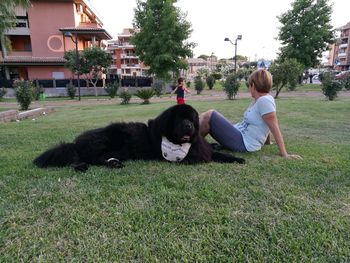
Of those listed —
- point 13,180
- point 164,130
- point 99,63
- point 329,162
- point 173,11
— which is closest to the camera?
point 13,180

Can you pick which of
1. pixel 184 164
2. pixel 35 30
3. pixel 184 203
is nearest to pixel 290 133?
pixel 184 164

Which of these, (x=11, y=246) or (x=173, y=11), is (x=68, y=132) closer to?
(x=11, y=246)

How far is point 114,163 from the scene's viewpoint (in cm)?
315

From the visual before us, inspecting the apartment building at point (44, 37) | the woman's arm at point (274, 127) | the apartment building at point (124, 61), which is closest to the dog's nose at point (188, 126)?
the woman's arm at point (274, 127)

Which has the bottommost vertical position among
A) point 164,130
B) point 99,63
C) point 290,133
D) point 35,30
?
point 290,133

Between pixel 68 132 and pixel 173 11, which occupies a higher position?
pixel 173 11

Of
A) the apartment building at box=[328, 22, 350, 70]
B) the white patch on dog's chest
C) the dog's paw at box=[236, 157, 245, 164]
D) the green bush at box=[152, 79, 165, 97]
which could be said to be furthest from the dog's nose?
the apartment building at box=[328, 22, 350, 70]

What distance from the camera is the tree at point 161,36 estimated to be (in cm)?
2789

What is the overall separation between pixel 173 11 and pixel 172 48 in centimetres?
376

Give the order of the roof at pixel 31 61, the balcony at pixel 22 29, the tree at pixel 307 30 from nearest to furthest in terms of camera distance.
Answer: the roof at pixel 31 61 → the balcony at pixel 22 29 → the tree at pixel 307 30

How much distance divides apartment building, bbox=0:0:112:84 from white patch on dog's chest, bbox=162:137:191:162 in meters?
28.5

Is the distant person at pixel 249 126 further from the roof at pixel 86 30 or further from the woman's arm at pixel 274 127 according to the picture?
the roof at pixel 86 30

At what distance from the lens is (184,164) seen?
10.8ft

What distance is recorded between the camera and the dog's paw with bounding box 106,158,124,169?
312 centimetres
